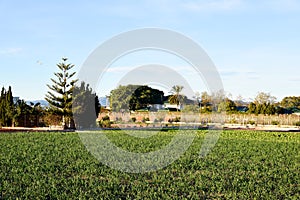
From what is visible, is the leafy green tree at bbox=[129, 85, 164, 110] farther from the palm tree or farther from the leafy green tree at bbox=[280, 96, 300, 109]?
the leafy green tree at bbox=[280, 96, 300, 109]

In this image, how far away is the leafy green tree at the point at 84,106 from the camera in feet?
116

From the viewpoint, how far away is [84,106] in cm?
3631

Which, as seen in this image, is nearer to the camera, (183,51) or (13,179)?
(13,179)

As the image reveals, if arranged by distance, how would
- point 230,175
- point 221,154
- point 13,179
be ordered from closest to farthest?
1. point 13,179
2. point 230,175
3. point 221,154

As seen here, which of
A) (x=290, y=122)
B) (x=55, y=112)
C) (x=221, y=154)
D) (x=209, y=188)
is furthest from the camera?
(x=290, y=122)

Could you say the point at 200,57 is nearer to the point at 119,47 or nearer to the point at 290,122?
the point at 119,47

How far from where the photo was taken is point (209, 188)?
9.45 m

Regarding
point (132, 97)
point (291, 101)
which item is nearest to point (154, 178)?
point (132, 97)

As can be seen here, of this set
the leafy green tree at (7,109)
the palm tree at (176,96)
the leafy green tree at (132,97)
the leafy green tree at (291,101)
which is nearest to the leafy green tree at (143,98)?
the leafy green tree at (132,97)

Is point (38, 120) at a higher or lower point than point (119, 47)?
lower

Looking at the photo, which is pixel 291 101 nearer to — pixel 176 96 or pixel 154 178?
pixel 176 96

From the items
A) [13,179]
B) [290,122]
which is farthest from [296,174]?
[290,122]

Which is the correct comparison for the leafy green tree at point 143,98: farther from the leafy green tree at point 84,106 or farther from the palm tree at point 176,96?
the leafy green tree at point 84,106

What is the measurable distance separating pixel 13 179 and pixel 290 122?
3587cm
